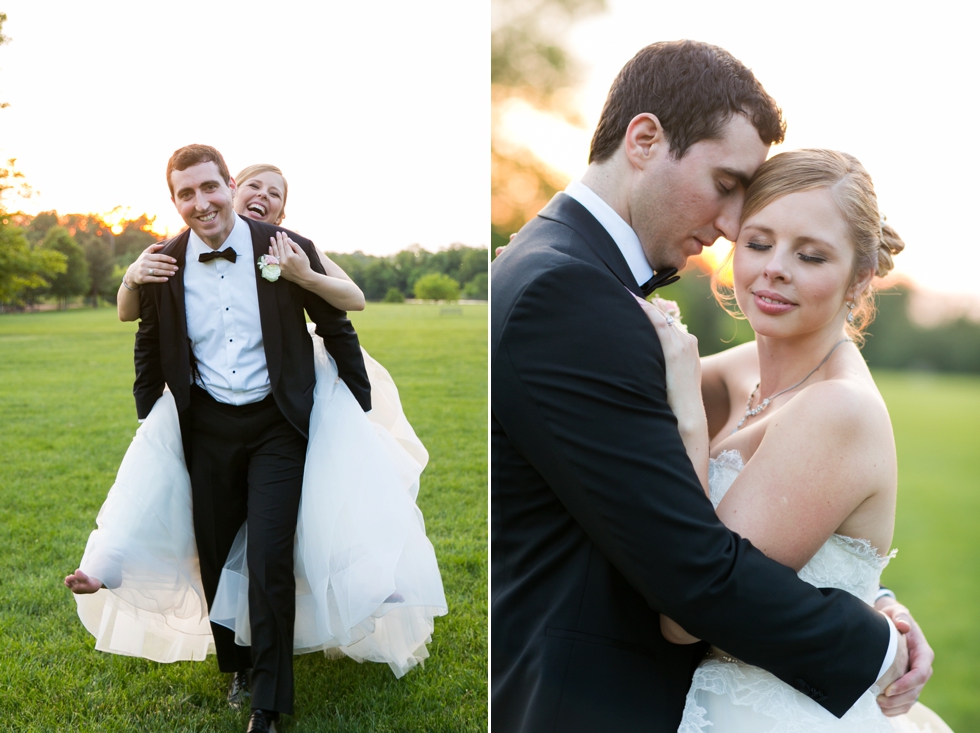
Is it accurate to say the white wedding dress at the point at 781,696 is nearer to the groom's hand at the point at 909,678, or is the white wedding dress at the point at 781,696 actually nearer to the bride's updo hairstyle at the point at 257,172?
the groom's hand at the point at 909,678

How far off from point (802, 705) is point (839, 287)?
99cm

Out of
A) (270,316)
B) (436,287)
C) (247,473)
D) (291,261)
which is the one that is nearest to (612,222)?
(291,261)

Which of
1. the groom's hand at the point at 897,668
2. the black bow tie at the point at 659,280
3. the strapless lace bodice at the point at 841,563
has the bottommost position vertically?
the groom's hand at the point at 897,668

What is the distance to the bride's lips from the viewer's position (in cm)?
196

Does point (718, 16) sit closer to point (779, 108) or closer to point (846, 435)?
point (779, 108)

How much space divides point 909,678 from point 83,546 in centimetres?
429

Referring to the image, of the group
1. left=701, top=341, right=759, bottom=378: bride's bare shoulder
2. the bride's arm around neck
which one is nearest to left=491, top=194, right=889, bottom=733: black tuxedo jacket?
the bride's arm around neck

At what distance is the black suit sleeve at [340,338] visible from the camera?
319cm

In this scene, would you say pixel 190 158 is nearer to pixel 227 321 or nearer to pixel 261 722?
pixel 227 321

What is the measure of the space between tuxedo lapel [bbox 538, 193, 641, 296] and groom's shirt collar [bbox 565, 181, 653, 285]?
0.03 m

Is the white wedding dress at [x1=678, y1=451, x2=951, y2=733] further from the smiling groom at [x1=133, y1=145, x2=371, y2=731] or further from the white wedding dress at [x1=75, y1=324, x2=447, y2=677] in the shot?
the smiling groom at [x1=133, y1=145, x2=371, y2=731]

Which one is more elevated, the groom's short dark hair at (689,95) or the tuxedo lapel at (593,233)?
the groom's short dark hair at (689,95)

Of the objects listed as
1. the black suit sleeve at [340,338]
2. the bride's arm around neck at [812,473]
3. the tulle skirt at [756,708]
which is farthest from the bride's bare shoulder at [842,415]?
the black suit sleeve at [340,338]

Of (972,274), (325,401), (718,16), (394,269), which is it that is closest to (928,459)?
(972,274)
